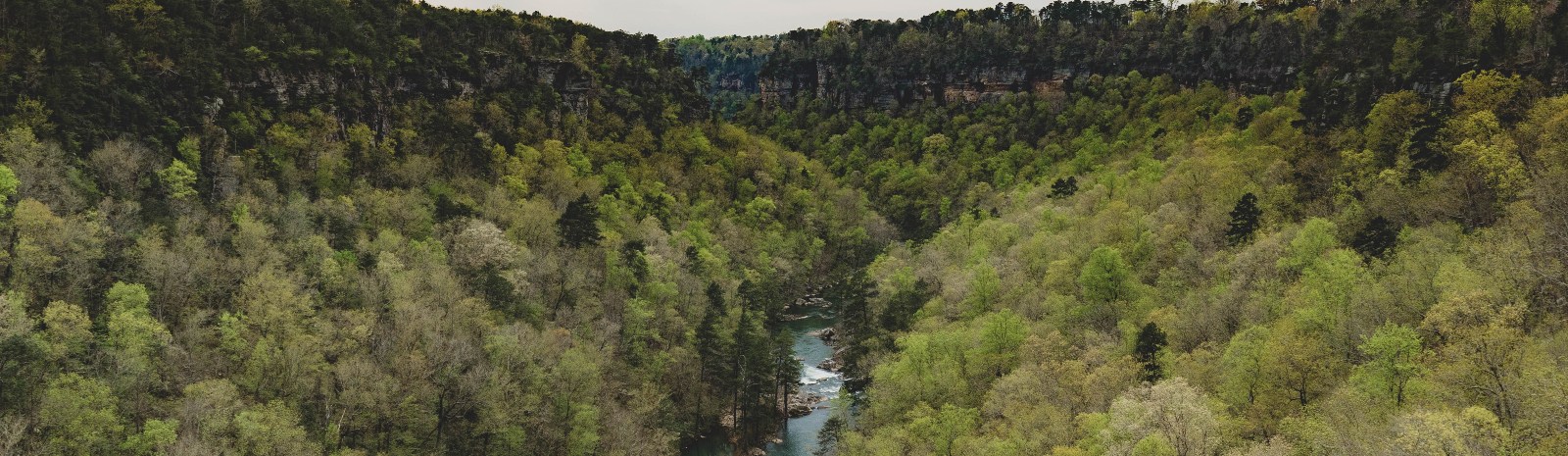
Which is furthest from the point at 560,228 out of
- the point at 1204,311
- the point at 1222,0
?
the point at 1222,0

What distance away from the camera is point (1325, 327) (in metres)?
36.9

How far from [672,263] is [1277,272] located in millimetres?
46948

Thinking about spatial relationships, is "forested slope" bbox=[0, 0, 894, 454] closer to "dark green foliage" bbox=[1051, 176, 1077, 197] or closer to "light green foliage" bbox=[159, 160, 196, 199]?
"light green foliage" bbox=[159, 160, 196, 199]

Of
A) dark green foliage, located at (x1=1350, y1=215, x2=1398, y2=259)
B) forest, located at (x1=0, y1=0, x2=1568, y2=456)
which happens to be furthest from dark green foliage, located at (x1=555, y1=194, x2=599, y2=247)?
dark green foliage, located at (x1=1350, y1=215, x2=1398, y2=259)

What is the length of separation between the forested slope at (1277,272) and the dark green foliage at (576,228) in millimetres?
25301

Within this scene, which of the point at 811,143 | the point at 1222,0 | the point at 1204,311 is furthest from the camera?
the point at 811,143

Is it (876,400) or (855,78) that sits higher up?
(855,78)

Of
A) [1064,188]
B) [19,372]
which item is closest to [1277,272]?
[1064,188]

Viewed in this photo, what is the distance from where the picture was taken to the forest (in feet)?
114

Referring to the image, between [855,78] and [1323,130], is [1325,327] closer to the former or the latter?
[1323,130]

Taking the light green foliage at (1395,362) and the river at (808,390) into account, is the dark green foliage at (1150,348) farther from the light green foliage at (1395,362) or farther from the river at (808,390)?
the river at (808,390)

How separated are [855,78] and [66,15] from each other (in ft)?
416

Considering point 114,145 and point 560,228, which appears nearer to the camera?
point 114,145

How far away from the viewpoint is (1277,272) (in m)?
47.3
